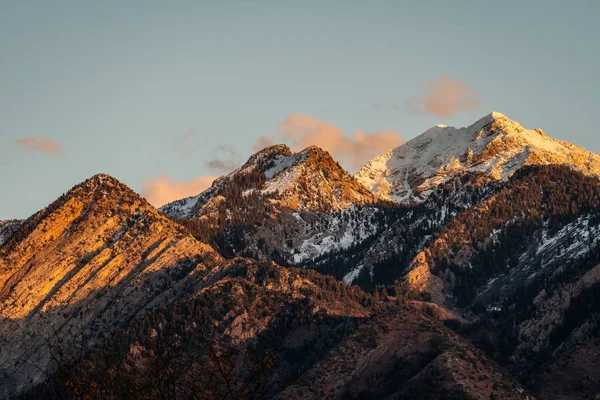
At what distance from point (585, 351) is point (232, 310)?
64310 millimetres

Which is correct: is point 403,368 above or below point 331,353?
below

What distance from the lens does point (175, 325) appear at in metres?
194

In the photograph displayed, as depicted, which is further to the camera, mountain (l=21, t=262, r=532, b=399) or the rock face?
mountain (l=21, t=262, r=532, b=399)

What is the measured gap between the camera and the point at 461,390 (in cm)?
14625

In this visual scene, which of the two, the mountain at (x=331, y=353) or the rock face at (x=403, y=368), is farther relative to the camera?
the mountain at (x=331, y=353)

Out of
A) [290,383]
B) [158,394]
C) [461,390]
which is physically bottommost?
[158,394]

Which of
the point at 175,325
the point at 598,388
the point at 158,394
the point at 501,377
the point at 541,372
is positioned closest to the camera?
the point at 158,394

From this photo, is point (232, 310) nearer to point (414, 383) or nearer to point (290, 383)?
point (290, 383)

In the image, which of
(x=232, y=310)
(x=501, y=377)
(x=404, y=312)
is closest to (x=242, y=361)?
(x=232, y=310)

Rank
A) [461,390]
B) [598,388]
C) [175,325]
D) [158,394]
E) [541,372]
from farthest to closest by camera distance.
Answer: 1. [175,325]
2. [541,372]
3. [598,388]
4. [461,390]
5. [158,394]

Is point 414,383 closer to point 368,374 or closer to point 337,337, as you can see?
point 368,374

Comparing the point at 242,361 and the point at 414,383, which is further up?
the point at 242,361

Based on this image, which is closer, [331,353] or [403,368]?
[403,368]

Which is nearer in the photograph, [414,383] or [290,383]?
[414,383]
